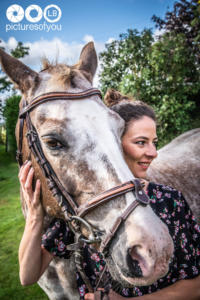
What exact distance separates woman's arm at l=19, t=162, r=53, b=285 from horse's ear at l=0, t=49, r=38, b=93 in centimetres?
73

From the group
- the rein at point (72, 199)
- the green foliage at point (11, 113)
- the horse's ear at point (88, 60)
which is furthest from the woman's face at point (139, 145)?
the green foliage at point (11, 113)

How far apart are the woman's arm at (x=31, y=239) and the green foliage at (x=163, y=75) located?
17.3 ft

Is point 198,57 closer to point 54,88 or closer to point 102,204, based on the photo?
point 54,88

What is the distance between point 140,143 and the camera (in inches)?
76.2

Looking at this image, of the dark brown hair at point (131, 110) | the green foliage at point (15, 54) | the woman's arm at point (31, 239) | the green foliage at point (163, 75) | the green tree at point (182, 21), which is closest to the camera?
the woman's arm at point (31, 239)

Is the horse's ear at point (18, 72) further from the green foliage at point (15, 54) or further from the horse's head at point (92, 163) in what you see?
the green foliage at point (15, 54)

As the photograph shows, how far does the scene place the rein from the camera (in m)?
1.20

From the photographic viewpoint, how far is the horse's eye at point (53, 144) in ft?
4.69

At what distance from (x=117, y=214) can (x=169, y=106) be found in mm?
6090

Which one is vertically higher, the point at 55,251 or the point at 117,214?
the point at 117,214

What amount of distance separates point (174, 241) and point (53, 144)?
1.20 metres

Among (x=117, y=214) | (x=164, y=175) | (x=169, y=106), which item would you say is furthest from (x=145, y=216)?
(x=169, y=106)

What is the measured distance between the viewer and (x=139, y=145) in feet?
6.27

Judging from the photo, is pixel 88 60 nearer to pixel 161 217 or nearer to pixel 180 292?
pixel 161 217
